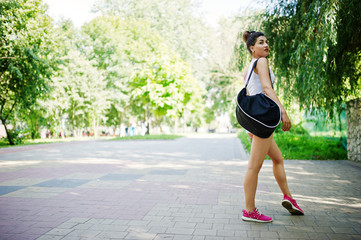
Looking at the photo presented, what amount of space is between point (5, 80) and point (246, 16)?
1405cm

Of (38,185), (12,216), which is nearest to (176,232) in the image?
(12,216)

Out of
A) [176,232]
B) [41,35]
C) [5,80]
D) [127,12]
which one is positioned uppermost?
[127,12]

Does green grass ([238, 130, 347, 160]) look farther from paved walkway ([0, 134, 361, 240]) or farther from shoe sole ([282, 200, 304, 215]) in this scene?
shoe sole ([282, 200, 304, 215])

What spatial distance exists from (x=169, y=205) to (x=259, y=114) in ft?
6.50

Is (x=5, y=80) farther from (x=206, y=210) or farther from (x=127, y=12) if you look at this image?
(x=127, y=12)

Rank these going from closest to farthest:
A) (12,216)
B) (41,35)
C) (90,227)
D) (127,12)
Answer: (90,227), (12,216), (41,35), (127,12)

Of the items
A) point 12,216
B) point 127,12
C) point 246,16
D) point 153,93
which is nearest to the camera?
point 12,216

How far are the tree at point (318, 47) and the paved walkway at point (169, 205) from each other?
6.45 ft

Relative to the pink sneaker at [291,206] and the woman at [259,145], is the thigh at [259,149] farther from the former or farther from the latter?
the pink sneaker at [291,206]

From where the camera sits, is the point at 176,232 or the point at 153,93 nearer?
the point at 176,232

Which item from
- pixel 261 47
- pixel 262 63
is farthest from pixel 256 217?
pixel 261 47

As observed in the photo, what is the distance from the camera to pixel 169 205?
14.3 feet

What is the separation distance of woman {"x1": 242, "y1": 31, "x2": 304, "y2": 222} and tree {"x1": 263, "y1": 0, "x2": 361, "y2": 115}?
2.88 metres

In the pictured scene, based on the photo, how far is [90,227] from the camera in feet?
11.4
